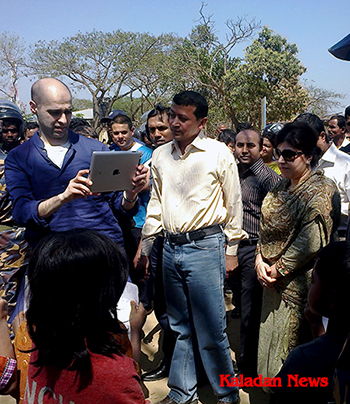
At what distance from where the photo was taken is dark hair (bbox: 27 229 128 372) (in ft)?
4.35

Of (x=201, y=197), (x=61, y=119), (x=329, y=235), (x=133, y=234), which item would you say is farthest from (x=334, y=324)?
(x=133, y=234)

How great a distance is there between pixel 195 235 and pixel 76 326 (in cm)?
139

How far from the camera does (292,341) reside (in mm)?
2566

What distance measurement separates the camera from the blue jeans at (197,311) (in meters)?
2.63

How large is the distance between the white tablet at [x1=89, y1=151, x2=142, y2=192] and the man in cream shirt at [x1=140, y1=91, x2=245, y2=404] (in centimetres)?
42

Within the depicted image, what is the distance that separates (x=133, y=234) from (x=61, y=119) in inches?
62.8

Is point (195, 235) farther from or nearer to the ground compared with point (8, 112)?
nearer to the ground

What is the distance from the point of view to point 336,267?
5.21 feet

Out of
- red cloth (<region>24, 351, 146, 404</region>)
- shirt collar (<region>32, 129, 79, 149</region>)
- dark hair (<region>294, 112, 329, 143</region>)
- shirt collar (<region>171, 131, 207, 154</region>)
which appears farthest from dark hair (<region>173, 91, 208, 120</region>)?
red cloth (<region>24, 351, 146, 404</region>)

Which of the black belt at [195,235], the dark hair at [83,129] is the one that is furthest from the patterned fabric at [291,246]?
the dark hair at [83,129]

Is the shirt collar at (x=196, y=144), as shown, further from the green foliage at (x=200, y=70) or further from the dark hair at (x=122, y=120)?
the green foliage at (x=200, y=70)

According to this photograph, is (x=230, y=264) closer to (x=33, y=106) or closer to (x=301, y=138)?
(x=301, y=138)

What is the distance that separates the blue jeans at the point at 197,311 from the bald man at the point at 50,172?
548mm

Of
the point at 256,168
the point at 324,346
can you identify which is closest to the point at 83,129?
the point at 256,168
